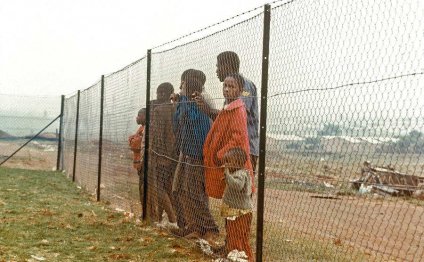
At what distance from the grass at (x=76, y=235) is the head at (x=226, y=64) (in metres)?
1.72

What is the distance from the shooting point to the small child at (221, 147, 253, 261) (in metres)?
4.64

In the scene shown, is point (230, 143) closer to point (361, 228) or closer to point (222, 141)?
point (222, 141)

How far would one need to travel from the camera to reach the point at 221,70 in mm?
5066

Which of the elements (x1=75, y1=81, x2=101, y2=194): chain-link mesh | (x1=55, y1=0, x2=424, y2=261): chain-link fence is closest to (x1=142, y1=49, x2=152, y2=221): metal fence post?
(x1=55, y1=0, x2=424, y2=261): chain-link fence

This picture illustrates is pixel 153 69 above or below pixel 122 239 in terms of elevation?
above

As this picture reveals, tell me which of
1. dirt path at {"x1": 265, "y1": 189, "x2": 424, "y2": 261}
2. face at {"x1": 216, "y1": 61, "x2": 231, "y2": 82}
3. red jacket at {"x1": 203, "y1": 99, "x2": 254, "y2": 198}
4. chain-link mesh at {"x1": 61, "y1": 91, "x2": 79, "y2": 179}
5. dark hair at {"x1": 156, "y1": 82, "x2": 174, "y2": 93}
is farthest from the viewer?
chain-link mesh at {"x1": 61, "y1": 91, "x2": 79, "y2": 179}

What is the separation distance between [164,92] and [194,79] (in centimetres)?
110

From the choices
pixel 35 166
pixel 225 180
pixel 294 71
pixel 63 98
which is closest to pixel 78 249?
pixel 225 180

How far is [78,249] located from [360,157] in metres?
3.30

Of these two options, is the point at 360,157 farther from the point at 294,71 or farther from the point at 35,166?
the point at 35,166

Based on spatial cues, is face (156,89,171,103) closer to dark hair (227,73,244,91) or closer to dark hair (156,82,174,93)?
dark hair (156,82,174,93)

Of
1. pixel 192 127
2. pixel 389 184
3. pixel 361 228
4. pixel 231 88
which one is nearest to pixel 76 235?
pixel 192 127

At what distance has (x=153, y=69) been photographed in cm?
692

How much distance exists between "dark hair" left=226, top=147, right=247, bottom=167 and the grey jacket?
3.1 inches
